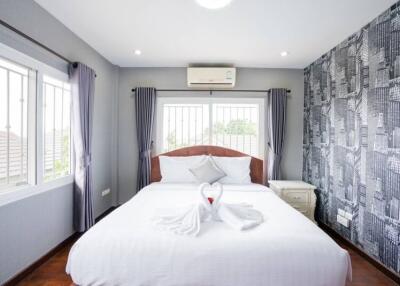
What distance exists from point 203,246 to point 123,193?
9.33ft

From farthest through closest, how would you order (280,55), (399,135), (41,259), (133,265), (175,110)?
(175,110)
(280,55)
(41,259)
(399,135)
(133,265)

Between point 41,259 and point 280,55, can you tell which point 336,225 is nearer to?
point 280,55

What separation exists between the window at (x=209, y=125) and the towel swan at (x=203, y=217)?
2068mm

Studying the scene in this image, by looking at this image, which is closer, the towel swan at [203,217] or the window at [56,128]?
the towel swan at [203,217]

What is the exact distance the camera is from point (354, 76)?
2668 millimetres

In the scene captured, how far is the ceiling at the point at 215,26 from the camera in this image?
214 cm

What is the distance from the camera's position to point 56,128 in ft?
8.54

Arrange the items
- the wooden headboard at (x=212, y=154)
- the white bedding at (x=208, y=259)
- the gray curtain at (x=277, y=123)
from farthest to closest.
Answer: the gray curtain at (x=277, y=123) → the wooden headboard at (x=212, y=154) → the white bedding at (x=208, y=259)

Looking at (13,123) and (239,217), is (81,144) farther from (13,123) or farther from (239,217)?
(239,217)

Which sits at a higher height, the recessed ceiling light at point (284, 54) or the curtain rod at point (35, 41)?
the recessed ceiling light at point (284, 54)

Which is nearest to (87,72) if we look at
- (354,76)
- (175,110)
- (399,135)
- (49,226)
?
(175,110)

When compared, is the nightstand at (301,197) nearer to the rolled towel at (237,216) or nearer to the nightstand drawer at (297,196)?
the nightstand drawer at (297,196)

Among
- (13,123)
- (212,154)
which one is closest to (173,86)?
(212,154)

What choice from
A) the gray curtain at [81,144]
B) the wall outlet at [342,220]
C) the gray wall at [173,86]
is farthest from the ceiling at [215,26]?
the wall outlet at [342,220]
